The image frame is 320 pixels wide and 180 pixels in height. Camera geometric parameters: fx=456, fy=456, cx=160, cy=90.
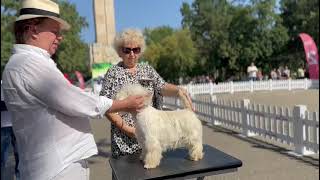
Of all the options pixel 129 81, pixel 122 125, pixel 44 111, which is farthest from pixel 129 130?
pixel 44 111

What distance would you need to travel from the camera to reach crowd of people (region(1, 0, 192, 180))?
2178 millimetres

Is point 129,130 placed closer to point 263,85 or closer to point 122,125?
point 122,125

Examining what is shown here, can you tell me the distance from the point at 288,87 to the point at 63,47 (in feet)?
89.2

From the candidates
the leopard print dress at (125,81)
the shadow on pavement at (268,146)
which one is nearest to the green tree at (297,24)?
the shadow on pavement at (268,146)

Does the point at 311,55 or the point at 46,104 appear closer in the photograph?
the point at 46,104

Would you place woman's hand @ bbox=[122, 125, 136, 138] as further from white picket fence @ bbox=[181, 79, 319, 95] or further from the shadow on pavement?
white picket fence @ bbox=[181, 79, 319, 95]

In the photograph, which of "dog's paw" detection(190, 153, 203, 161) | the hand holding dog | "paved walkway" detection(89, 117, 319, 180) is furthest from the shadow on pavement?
the hand holding dog

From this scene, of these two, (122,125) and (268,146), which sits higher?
(122,125)

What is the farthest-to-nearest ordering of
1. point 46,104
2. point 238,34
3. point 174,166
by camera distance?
1. point 238,34
2. point 174,166
3. point 46,104

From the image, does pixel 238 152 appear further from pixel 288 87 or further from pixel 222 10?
pixel 222 10

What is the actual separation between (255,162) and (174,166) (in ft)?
17.0

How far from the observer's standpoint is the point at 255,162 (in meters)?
7.80

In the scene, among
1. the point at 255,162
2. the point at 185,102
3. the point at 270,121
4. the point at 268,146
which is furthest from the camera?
the point at 270,121

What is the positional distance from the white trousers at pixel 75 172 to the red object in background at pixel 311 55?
27859 millimetres
